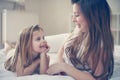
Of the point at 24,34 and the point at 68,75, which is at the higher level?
the point at 24,34

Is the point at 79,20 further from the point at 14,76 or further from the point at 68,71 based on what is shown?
the point at 14,76

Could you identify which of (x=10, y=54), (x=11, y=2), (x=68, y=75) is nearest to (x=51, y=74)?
(x=68, y=75)

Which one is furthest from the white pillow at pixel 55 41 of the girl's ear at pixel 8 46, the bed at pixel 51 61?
the girl's ear at pixel 8 46

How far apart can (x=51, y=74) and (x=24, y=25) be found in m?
0.19

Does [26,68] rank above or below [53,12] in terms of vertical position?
below

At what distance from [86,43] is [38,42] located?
167mm

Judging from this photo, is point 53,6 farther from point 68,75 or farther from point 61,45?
point 68,75

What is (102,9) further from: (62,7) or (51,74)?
(51,74)

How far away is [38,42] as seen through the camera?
618 mm

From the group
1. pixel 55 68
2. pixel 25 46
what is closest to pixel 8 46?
pixel 25 46

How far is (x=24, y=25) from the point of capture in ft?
2.09

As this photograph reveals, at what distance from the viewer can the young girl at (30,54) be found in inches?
24.3

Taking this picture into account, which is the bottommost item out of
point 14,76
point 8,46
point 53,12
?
point 14,76

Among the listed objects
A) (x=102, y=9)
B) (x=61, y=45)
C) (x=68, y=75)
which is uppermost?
(x=102, y=9)
